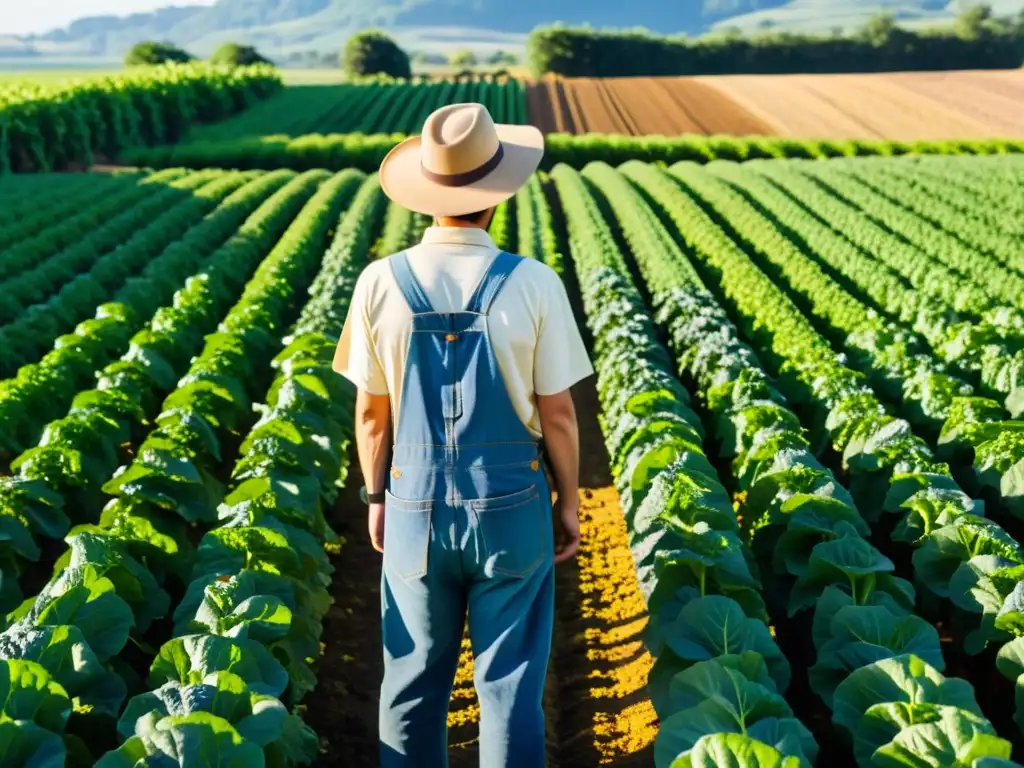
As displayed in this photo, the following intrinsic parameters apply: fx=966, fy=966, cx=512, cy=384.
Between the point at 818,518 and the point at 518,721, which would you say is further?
the point at 818,518

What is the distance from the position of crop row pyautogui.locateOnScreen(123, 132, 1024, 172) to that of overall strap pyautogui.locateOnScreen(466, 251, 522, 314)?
27.3m

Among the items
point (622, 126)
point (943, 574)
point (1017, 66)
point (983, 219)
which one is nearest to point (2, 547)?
point (943, 574)

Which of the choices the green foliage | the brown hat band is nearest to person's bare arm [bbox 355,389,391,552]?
the brown hat band

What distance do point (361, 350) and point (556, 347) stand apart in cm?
71

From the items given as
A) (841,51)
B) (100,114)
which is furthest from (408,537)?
(841,51)

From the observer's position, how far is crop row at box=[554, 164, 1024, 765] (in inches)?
139

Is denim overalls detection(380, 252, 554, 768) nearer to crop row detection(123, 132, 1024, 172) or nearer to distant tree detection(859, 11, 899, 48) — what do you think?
crop row detection(123, 132, 1024, 172)

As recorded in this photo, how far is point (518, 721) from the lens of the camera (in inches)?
135

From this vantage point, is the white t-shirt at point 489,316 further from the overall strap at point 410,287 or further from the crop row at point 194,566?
the crop row at point 194,566

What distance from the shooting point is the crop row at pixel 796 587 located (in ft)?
11.6

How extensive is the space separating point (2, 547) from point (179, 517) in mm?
987

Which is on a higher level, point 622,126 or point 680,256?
point 680,256

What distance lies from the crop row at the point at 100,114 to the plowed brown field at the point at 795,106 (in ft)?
46.1

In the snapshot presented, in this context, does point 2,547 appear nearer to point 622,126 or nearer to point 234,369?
point 234,369
